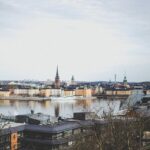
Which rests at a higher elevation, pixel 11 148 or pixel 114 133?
pixel 114 133

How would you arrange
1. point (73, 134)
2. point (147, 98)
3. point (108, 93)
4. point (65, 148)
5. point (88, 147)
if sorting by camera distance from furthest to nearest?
1. point (108, 93)
2. point (147, 98)
3. point (73, 134)
4. point (65, 148)
5. point (88, 147)

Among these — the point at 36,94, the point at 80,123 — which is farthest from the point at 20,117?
the point at 36,94

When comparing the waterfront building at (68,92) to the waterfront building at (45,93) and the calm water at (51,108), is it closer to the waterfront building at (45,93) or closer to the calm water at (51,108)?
the waterfront building at (45,93)

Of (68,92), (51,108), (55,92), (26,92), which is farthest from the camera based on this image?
(68,92)

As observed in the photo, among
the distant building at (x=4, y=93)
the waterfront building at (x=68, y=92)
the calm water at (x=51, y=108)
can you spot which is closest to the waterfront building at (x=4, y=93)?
the distant building at (x=4, y=93)

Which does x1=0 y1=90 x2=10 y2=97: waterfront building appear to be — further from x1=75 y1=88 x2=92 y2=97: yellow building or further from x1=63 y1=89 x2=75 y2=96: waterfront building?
x1=75 y1=88 x2=92 y2=97: yellow building

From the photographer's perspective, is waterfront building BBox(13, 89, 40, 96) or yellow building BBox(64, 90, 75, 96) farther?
yellow building BBox(64, 90, 75, 96)

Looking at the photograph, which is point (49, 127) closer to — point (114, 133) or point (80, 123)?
point (80, 123)

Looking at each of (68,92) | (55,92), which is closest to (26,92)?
(55,92)

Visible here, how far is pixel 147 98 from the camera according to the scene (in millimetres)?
29828

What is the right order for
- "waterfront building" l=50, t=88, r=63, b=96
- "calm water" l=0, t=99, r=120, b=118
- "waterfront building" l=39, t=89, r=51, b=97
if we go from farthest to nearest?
"waterfront building" l=50, t=88, r=63, b=96 < "waterfront building" l=39, t=89, r=51, b=97 < "calm water" l=0, t=99, r=120, b=118

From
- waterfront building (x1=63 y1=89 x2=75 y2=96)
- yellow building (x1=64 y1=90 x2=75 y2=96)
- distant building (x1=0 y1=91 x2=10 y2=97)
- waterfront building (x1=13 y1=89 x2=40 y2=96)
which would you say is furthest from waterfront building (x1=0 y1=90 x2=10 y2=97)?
yellow building (x1=64 y1=90 x2=75 y2=96)

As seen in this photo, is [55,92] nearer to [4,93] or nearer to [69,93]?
[69,93]

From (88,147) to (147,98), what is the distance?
2165 cm
